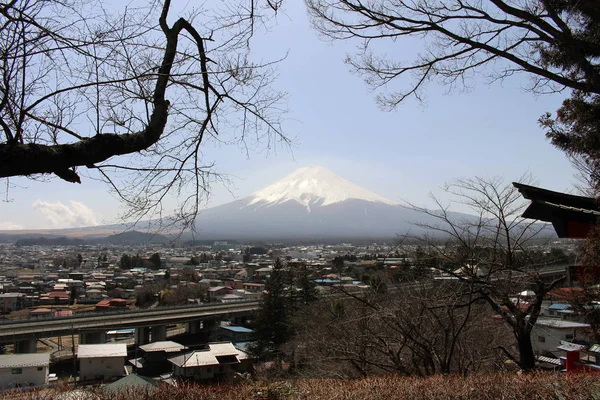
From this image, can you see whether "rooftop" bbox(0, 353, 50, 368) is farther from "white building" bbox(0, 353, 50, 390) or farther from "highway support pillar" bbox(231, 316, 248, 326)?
"highway support pillar" bbox(231, 316, 248, 326)

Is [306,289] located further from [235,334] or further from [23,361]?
[23,361]

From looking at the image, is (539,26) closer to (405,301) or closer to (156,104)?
(156,104)

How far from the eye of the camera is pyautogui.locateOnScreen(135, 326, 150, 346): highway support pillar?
81.7 feet

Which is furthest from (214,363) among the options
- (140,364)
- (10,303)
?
(10,303)

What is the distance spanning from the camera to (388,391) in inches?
123

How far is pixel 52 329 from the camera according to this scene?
72.2 ft

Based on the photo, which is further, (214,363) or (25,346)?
(25,346)

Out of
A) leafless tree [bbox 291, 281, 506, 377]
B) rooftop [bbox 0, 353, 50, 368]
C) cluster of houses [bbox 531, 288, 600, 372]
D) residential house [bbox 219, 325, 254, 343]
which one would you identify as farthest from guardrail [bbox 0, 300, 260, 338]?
leafless tree [bbox 291, 281, 506, 377]

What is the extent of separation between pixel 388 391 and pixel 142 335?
24.9m

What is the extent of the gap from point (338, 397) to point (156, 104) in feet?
7.21

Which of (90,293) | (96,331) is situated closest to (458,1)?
(96,331)

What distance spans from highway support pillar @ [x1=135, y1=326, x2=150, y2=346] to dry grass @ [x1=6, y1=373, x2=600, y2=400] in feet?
77.7

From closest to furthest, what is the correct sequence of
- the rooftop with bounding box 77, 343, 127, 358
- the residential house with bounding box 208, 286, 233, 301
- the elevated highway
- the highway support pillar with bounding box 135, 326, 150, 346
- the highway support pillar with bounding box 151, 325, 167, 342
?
1. the rooftop with bounding box 77, 343, 127, 358
2. the elevated highway
3. the highway support pillar with bounding box 135, 326, 150, 346
4. the highway support pillar with bounding box 151, 325, 167, 342
5. the residential house with bounding box 208, 286, 233, 301

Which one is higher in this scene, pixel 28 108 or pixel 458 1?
pixel 458 1
